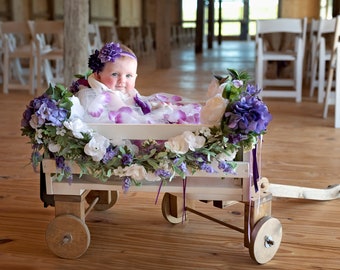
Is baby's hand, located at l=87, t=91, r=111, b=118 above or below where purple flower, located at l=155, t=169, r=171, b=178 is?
above

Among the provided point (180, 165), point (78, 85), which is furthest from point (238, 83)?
point (78, 85)

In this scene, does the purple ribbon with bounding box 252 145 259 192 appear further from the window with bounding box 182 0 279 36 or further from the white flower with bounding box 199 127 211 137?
the window with bounding box 182 0 279 36

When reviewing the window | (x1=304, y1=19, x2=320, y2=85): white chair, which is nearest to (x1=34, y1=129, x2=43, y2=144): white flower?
(x1=304, y1=19, x2=320, y2=85): white chair

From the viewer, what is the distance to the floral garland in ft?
5.06

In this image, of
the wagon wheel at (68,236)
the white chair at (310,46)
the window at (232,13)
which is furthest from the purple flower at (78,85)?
the window at (232,13)

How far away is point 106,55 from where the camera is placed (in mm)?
1772

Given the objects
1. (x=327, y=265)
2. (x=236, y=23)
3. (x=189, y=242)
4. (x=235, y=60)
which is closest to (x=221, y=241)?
(x=189, y=242)

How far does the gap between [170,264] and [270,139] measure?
1.95 m

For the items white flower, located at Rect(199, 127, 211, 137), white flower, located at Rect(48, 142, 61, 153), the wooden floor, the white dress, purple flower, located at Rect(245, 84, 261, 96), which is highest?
purple flower, located at Rect(245, 84, 261, 96)

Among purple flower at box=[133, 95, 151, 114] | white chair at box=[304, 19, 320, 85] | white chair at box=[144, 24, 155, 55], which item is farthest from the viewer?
white chair at box=[144, 24, 155, 55]

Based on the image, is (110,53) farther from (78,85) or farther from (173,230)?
(173,230)

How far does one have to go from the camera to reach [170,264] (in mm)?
1715

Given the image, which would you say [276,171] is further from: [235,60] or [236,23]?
[236,23]

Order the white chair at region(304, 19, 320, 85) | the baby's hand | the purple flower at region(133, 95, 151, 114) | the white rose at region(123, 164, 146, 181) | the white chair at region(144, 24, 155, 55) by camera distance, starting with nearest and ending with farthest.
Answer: the white rose at region(123, 164, 146, 181) → the baby's hand → the purple flower at region(133, 95, 151, 114) → the white chair at region(304, 19, 320, 85) → the white chair at region(144, 24, 155, 55)
